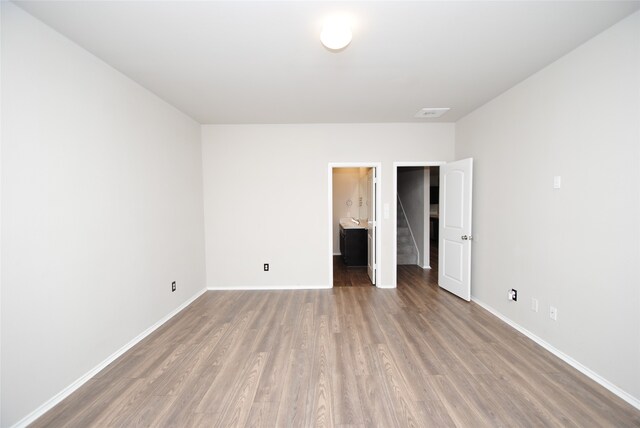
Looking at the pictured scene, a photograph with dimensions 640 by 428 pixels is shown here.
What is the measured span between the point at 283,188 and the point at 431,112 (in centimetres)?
253

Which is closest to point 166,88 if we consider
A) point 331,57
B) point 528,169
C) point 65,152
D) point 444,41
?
point 65,152

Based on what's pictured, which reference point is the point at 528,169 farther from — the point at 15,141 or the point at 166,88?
the point at 15,141

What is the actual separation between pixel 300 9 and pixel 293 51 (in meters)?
0.47

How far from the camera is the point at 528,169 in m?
2.77

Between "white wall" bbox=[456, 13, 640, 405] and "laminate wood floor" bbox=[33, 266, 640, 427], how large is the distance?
0.34m

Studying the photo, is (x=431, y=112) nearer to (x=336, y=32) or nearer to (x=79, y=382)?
(x=336, y=32)

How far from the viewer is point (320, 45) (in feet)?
6.93

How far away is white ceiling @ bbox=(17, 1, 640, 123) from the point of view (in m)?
1.73

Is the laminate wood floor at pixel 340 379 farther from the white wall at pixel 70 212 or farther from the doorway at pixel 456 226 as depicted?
the doorway at pixel 456 226

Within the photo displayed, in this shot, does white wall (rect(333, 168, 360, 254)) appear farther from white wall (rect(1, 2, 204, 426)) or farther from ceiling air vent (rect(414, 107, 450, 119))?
white wall (rect(1, 2, 204, 426))

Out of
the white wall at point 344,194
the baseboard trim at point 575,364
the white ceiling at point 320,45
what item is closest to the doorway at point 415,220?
the white wall at point 344,194

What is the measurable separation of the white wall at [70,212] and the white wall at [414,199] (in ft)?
16.5

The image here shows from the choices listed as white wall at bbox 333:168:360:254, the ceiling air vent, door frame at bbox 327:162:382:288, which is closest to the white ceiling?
the ceiling air vent

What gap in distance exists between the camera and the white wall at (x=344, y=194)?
7.25 meters
